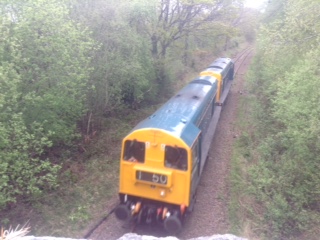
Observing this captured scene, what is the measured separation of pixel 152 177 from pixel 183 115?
101 inches

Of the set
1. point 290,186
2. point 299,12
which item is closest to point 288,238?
point 290,186

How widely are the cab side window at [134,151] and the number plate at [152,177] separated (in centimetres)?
38

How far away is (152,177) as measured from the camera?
8.69 meters

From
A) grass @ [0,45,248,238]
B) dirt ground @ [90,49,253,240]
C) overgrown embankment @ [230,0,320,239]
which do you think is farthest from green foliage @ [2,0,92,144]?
overgrown embankment @ [230,0,320,239]

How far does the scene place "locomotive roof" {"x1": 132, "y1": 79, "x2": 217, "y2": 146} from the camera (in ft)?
29.4

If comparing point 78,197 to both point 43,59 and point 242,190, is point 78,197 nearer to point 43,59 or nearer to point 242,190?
point 43,59

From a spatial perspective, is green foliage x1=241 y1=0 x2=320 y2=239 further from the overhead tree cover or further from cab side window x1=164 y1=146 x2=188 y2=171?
the overhead tree cover

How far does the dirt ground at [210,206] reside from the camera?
30.9 ft

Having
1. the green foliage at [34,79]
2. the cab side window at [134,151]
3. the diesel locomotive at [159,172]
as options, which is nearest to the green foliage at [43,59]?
the green foliage at [34,79]

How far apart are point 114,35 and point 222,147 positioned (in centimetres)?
770

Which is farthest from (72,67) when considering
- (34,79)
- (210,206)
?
(210,206)

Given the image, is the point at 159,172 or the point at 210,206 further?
the point at 210,206

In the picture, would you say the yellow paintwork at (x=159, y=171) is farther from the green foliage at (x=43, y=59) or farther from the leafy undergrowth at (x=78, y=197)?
the green foliage at (x=43, y=59)

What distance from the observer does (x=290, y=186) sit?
10.5 metres
